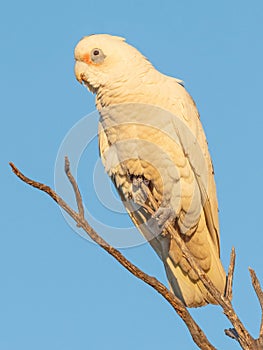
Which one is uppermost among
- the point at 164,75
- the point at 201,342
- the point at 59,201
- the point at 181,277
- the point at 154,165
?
the point at 164,75

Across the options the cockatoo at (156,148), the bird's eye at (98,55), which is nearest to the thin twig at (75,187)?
the cockatoo at (156,148)

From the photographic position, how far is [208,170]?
564 centimetres

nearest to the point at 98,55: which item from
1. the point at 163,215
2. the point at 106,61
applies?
the point at 106,61

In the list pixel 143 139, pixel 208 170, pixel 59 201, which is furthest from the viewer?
pixel 208 170

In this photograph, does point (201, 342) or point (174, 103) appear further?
point (174, 103)

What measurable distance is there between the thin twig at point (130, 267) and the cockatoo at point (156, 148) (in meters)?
1.18

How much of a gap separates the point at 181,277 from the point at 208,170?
1.06 metres

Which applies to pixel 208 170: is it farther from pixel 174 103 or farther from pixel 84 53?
pixel 84 53

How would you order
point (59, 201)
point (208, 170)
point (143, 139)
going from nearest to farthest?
1. point (59, 201)
2. point (143, 139)
3. point (208, 170)

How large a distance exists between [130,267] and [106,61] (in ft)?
7.11

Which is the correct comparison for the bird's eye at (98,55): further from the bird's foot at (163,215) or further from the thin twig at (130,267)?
the thin twig at (130,267)

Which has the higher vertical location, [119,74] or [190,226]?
[119,74]

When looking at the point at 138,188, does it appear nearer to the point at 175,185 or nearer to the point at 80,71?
the point at 175,185

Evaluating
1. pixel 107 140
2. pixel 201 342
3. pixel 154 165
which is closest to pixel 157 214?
pixel 154 165
